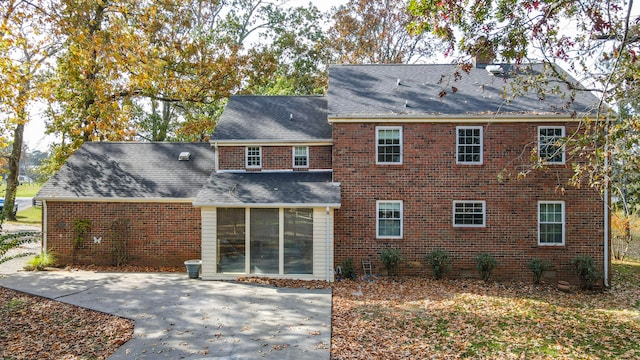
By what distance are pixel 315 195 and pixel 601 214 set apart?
9926mm

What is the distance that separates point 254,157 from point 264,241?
3565 mm

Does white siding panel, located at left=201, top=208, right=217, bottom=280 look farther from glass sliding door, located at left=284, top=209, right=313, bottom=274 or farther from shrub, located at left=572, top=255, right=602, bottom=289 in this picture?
shrub, located at left=572, top=255, right=602, bottom=289

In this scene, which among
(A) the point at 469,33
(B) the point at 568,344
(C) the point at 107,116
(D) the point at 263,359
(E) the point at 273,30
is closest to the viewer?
(D) the point at 263,359

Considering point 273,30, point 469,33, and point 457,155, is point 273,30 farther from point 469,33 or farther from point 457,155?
point 469,33

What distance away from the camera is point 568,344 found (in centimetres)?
948

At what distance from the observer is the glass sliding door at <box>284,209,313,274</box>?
14891 mm

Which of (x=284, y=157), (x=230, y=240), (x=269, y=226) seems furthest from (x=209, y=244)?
(x=284, y=157)

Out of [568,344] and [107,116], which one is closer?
[568,344]

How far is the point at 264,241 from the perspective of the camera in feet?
49.2

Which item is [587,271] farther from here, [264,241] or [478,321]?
[264,241]

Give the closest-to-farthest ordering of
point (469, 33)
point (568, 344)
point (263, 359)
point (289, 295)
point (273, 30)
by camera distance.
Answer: point (263, 359) < point (469, 33) < point (568, 344) < point (289, 295) < point (273, 30)

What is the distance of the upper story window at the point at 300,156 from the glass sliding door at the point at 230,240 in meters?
3.04

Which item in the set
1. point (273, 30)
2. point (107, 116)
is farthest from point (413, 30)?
point (273, 30)

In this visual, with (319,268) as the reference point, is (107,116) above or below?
above
